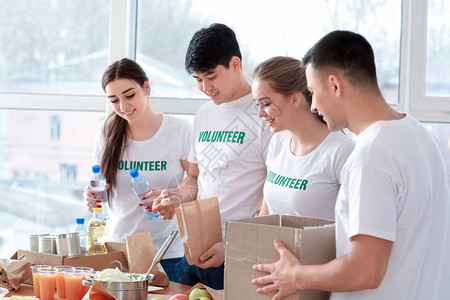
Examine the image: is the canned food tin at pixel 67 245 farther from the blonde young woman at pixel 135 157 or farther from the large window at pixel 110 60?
the large window at pixel 110 60

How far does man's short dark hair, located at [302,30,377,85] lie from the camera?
1217 mm

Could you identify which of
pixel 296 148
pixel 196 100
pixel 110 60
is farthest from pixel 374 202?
pixel 110 60

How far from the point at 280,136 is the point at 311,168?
0.26 meters

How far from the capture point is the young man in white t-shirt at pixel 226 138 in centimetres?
205

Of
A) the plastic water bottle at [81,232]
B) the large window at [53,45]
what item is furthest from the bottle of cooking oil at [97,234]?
the large window at [53,45]

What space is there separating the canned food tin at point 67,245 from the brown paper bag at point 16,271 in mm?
130

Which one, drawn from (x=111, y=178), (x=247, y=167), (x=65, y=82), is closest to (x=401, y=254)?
(x=247, y=167)

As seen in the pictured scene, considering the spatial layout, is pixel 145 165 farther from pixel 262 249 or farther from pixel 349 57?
pixel 349 57

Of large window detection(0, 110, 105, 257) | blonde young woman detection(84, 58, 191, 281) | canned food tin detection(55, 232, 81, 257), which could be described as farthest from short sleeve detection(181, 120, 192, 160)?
large window detection(0, 110, 105, 257)

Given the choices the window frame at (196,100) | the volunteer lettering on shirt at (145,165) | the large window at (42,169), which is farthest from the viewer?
the large window at (42,169)

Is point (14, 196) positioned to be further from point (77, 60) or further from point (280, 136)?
point (280, 136)

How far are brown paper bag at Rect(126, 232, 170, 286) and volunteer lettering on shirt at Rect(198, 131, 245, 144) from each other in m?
0.48

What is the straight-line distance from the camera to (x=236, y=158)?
2.12 meters

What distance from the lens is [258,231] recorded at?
1.33 m
